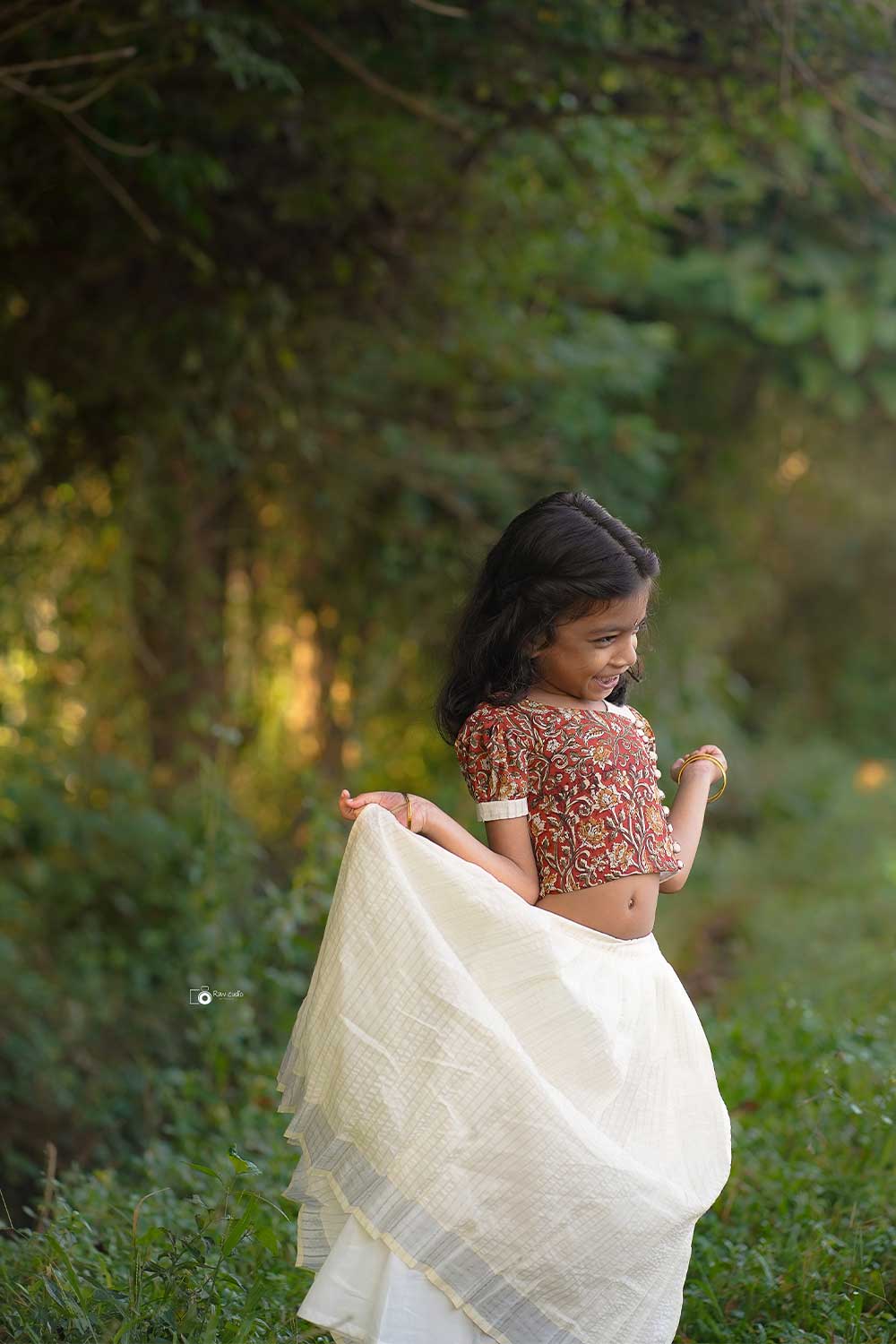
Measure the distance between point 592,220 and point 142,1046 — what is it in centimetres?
406

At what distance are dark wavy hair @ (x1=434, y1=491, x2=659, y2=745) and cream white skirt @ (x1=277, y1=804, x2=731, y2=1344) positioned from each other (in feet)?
1.37

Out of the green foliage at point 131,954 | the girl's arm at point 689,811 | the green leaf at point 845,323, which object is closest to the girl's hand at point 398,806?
the girl's arm at point 689,811

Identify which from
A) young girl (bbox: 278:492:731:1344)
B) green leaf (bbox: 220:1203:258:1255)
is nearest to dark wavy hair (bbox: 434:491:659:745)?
young girl (bbox: 278:492:731:1344)

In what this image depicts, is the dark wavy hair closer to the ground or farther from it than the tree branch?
closer to the ground

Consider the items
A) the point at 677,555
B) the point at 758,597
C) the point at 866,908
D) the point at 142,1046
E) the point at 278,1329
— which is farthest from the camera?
the point at 758,597

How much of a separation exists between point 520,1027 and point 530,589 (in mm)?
848

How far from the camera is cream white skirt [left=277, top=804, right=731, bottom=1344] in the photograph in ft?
7.98

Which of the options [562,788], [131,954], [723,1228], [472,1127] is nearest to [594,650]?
[562,788]

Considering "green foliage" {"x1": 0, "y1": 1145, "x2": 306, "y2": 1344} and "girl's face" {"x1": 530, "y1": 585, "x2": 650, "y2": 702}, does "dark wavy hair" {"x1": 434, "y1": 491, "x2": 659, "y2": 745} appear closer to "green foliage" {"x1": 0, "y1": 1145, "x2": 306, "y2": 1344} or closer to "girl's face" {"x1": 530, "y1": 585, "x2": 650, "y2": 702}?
"girl's face" {"x1": 530, "y1": 585, "x2": 650, "y2": 702}

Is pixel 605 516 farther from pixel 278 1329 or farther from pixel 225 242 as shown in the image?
pixel 225 242

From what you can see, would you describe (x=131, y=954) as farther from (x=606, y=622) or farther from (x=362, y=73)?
(x=606, y=622)

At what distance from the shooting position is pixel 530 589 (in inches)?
109

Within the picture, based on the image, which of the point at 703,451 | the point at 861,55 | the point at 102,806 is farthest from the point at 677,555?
the point at 861,55

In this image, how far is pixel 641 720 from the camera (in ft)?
9.71
